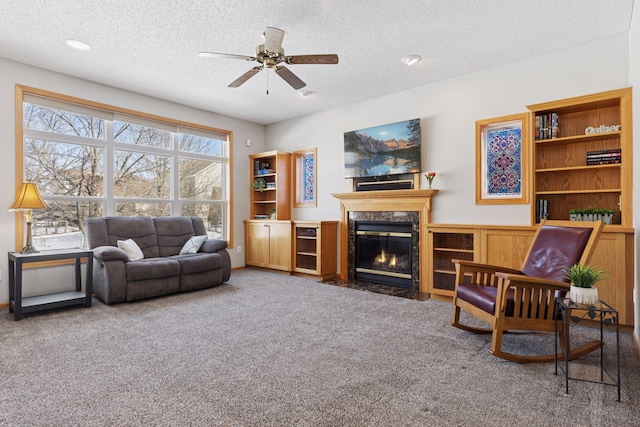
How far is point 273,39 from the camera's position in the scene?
285cm

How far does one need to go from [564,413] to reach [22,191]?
495cm

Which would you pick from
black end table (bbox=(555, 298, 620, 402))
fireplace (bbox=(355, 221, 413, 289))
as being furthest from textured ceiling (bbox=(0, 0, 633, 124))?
black end table (bbox=(555, 298, 620, 402))

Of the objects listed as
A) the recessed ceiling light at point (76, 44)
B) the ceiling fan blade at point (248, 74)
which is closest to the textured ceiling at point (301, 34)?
the recessed ceiling light at point (76, 44)

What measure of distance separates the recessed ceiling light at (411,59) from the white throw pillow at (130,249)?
3.98 meters

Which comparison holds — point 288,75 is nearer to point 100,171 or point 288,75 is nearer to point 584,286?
point 584,286

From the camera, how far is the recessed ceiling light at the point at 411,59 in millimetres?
3805

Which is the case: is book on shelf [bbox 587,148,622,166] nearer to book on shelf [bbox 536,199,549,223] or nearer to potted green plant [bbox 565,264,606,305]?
book on shelf [bbox 536,199,549,223]

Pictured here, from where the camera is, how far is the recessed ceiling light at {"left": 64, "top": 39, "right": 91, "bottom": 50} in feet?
11.2

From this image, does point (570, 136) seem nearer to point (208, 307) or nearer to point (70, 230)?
point (208, 307)

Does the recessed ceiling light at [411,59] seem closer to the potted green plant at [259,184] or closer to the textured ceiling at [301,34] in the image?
the textured ceiling at [301,34]

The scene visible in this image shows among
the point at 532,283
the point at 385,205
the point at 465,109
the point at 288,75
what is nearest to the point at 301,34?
the point at 288,75

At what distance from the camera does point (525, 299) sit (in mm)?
2363

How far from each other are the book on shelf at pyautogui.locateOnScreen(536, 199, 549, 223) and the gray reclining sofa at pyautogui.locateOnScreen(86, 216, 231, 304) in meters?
3.95

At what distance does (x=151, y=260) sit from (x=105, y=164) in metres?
1.56
